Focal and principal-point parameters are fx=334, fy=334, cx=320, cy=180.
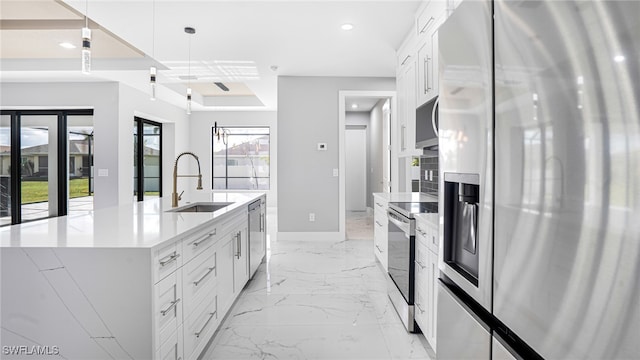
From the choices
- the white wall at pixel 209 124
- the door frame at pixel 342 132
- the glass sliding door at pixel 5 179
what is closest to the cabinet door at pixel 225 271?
the door frame at pixel 342 132

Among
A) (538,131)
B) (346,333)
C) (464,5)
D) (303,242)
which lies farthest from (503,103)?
(303,242)

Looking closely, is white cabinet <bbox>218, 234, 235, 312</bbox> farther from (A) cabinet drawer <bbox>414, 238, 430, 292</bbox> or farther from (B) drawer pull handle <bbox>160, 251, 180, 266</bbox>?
(A) cabinet drawer <bbox>414, 238, 430, 292</bbox>

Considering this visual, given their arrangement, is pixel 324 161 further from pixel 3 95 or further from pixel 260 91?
pixel 3 95

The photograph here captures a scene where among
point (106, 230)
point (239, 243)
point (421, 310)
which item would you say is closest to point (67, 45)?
point (239, 243)

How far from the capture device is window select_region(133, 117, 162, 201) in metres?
6.76

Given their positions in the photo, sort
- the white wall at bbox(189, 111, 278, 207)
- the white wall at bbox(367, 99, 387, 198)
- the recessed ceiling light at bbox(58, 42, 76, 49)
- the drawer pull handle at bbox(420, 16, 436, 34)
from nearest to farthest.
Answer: the drawer pull handle at bbox(420, 16, 436, 34), the recessed ceiling light at bbox(58, 42, 76, 49), the white wall at bbox(367, 99, 387, 198), the white wall at bbox(189, 111, 278, 207)

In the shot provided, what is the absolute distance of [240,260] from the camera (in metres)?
2.81

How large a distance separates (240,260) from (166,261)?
1349mm

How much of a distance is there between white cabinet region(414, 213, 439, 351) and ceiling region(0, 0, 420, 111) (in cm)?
207

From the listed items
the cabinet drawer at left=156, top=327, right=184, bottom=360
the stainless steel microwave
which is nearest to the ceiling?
the stainless steel microwave

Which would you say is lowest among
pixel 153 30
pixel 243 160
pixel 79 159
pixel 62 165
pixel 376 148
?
pixel 62 165

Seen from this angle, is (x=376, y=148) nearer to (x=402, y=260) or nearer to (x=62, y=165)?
(x=402, y=260)

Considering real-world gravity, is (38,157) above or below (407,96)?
below

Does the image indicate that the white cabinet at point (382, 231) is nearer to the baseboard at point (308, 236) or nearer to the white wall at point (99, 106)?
the baseboard at point (308, 236)
